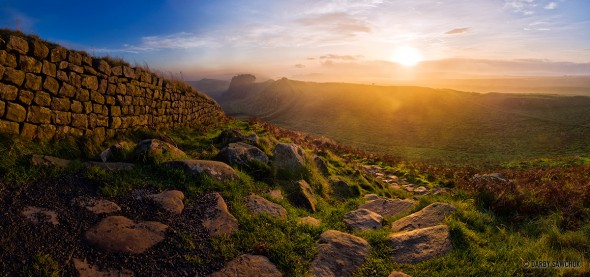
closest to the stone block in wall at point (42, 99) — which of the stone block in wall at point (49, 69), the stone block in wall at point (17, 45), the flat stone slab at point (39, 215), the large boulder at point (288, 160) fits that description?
Result: the stone block in wall at point (49, 69)

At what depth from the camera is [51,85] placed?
7566 millimetres

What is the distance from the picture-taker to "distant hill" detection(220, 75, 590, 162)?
36.0 meters

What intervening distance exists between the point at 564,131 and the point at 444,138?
15.9 metres

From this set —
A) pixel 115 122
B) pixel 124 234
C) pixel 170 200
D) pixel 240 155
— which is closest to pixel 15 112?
pixel 115 122

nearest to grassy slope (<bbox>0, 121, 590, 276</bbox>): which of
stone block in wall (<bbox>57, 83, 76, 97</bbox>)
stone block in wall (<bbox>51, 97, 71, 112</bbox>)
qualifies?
stone block in wall (<bbox>51, 97, 71, 112</bbox>)

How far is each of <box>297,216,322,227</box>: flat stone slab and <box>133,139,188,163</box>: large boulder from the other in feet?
12.2

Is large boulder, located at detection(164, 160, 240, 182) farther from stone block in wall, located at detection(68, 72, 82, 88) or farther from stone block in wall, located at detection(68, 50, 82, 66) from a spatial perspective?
stone block in wall, located at detection(68, 50, 82, 66)

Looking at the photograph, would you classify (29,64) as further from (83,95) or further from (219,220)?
(219,220)

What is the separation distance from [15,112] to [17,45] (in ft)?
4.76

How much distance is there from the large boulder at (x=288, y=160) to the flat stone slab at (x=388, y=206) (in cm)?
230

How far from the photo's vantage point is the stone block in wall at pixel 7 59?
6.45m

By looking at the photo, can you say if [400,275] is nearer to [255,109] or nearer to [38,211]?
[38,211]

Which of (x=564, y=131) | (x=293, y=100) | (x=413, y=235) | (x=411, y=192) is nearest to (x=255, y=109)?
(x=293, y=100)

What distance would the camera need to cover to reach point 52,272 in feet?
12.2
